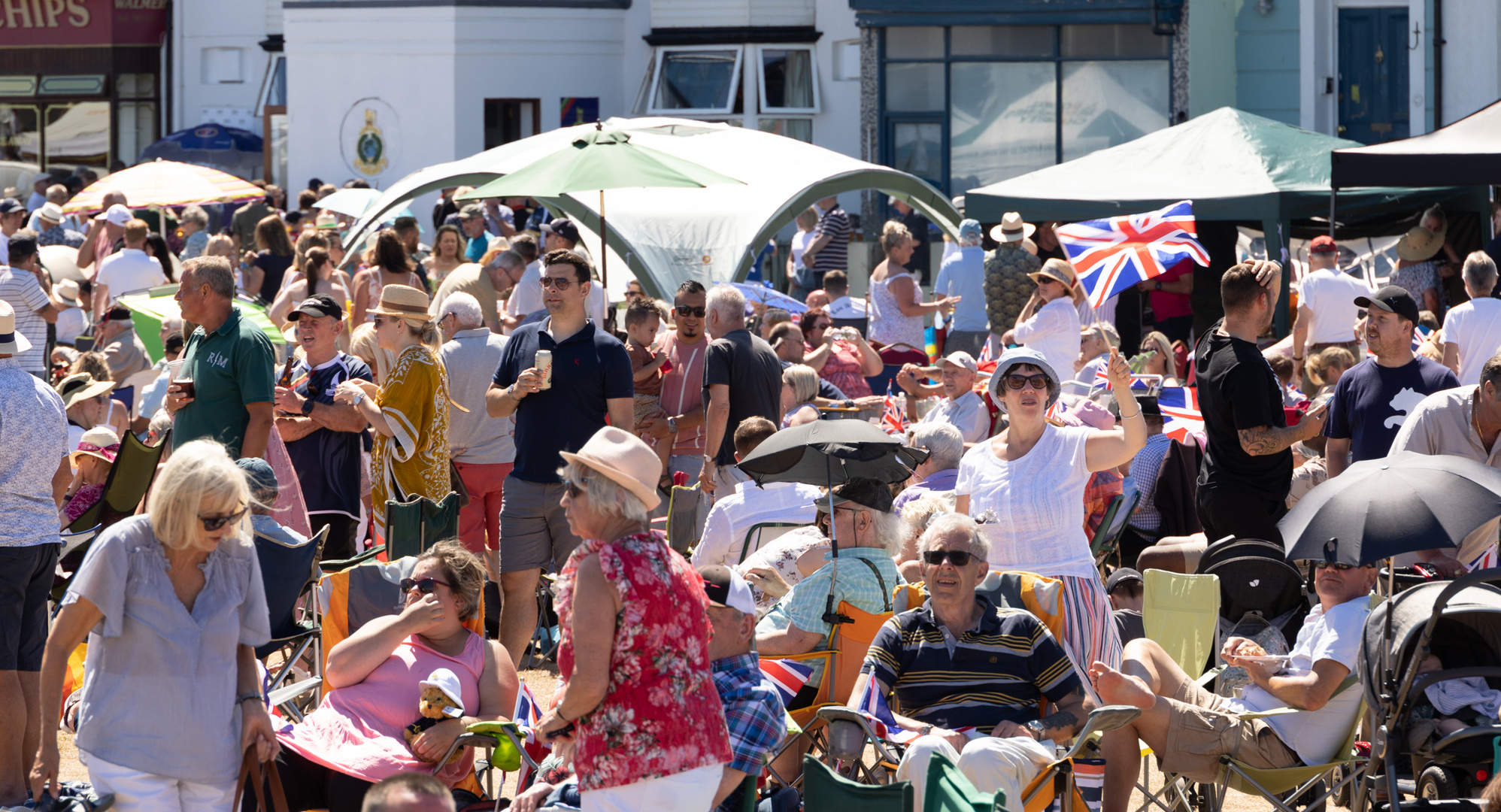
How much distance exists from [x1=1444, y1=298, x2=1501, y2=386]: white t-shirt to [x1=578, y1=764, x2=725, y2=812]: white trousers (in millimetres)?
5945

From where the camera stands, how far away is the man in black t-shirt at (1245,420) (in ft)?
20.6

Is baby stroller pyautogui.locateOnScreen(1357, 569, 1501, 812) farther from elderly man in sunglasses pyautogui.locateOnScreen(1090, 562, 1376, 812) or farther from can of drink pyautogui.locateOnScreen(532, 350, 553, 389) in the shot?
can of drink pyautogui.locateOnScreen(532, 350, 553, 389)

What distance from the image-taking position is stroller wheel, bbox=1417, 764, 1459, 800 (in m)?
4.80

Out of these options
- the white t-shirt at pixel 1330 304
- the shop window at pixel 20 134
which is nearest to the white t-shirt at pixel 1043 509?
the white t-shirt at pixel 1330 304

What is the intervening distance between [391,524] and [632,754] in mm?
3252

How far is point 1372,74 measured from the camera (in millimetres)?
20141

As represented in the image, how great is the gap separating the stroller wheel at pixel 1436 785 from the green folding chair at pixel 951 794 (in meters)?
1.41

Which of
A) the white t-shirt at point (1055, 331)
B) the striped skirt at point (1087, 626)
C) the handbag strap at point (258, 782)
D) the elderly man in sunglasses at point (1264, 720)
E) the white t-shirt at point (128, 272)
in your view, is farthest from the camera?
the white t-shirt at point (128, 272)

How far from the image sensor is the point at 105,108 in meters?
29.2

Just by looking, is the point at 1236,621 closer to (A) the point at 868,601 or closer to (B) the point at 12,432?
(A) the point at 868,601

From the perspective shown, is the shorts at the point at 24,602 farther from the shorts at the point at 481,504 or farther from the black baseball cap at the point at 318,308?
the shorts at the point at 481,504

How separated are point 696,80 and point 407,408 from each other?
1712 cm

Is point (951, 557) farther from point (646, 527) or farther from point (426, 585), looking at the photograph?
point (426, 585)

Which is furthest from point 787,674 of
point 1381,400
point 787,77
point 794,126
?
point 787,77
